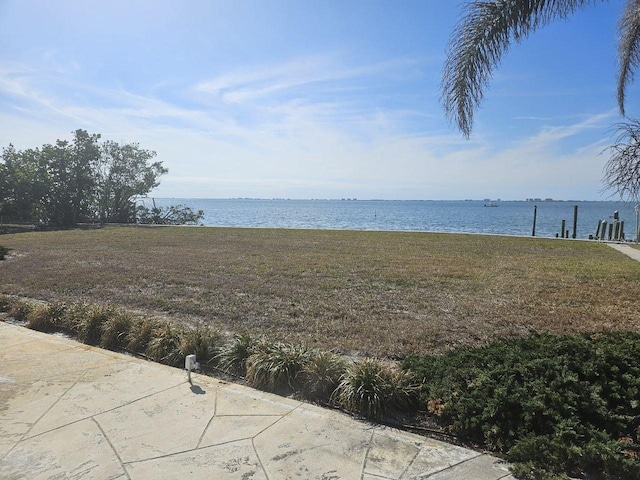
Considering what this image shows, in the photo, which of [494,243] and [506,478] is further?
[494,243]

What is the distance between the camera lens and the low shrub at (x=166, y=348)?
3930 millimetres

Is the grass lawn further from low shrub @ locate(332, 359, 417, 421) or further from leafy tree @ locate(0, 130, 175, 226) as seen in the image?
leafy tree @ locate(0, 130, 175, 226)

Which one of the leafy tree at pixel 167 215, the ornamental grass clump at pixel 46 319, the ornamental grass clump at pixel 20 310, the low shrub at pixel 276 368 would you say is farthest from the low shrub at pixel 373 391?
the leafy tree at pixel 167 215

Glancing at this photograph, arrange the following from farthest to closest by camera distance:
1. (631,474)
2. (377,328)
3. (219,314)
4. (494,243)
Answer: (494,243) → (219,314) → (377,328) → (631,474)

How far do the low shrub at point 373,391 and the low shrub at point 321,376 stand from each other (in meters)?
0.10

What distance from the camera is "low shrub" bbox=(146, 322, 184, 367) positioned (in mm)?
3930

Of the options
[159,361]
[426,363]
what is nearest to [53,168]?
[159,361]

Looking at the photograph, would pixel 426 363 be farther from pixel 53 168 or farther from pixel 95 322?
pixel 53 168

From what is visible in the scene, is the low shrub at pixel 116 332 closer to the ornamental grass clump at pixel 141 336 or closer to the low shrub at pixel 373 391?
the ornamental grass clump at pixel 141 336

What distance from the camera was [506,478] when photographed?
2227 millimetres

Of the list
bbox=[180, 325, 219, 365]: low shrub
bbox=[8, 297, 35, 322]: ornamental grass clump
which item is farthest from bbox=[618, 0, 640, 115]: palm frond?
bbox=[8, 297, 35, 322]: ornamental grass clump

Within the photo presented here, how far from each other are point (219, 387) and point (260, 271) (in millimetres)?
5818

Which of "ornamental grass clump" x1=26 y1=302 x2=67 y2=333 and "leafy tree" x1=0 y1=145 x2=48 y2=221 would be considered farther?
"leafy tree" x1=0 y1=145 x2=48 y2=221

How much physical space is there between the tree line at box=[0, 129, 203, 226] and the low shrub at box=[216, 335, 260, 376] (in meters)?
25.0
